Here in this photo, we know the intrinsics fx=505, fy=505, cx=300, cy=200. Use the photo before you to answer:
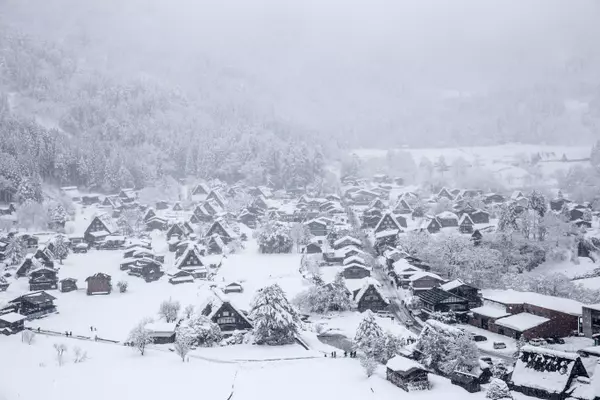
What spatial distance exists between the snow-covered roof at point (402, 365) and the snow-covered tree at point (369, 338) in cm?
199

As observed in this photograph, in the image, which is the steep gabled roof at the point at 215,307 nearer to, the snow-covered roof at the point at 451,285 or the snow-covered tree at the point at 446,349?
the snow-covered tree at the point at 446,349

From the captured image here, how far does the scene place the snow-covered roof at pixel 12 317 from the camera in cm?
3378

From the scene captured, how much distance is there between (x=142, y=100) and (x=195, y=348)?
106m

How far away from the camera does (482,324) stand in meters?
35.3

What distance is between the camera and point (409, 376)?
961 inches

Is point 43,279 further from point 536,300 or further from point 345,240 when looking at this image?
point 536,300

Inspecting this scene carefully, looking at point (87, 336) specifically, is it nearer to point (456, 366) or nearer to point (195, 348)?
point (195, 348)

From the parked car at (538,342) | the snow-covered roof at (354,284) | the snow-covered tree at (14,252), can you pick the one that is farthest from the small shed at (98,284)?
the parked car at (538,342)

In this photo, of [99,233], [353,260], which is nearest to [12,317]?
[99,233]

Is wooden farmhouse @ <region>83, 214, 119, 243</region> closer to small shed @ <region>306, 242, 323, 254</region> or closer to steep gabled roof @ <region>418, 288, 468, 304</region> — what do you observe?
small shed @ <region>306, 242, 323, 254</region>

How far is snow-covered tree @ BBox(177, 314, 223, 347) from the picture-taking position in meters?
30.8

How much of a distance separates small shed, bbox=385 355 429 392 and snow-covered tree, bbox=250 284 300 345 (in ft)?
27.4

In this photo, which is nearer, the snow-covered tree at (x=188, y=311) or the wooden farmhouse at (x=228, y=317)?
the wooden farmhouse at (x=228, y=317)

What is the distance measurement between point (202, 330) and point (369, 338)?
10.3 m
